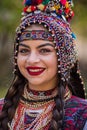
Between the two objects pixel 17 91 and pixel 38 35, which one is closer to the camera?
pixel 38 35

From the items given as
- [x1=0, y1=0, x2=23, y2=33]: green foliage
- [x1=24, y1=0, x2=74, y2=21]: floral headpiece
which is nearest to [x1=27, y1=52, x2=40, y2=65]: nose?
[x1=24, y1=0, x2=74, y2=21]: floral headpiece

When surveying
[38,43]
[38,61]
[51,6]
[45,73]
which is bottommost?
[45,73]

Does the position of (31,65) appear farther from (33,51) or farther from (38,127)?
(38,127)

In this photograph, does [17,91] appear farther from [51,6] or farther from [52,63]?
[51,6]

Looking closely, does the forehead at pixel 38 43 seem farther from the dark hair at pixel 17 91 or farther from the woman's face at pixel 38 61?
the dark hair at pixel 17 91

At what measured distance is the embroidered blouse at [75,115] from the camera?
14.9ft

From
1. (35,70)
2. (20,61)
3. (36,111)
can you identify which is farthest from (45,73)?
(36,111)

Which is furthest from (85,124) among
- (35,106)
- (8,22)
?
(8,22)

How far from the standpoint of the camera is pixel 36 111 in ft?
15.4

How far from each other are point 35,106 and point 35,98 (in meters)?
0.07

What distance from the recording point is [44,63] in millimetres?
4543

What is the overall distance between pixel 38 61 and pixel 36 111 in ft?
1.42

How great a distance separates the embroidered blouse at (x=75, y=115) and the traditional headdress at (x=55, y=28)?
208 millimetres

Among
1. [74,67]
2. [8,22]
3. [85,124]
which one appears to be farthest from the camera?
[8,22]
